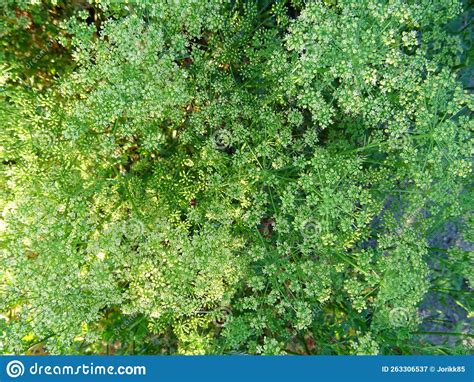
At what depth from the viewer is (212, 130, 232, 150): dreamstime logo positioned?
6844 mm

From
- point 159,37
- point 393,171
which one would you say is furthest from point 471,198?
point 159,37

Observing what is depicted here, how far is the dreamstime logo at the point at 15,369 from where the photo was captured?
616cm

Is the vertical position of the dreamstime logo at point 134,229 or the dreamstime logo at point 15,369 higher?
the dreamstime logo at point 134,229

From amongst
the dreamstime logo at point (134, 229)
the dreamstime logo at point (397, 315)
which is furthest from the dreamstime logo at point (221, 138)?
the dreamstime logo at point (397, 315)

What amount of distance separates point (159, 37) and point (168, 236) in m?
2.82

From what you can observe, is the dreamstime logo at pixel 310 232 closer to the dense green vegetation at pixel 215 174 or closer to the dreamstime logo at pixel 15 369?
the dense green vegetation at pixel 215 174

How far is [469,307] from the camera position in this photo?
7.42m

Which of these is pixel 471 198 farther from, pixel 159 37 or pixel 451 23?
pixel 159 37

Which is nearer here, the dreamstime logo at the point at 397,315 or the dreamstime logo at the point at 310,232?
the dreamstime logo at the point at 397,315

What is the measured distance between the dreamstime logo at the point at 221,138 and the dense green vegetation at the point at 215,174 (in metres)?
0.03
